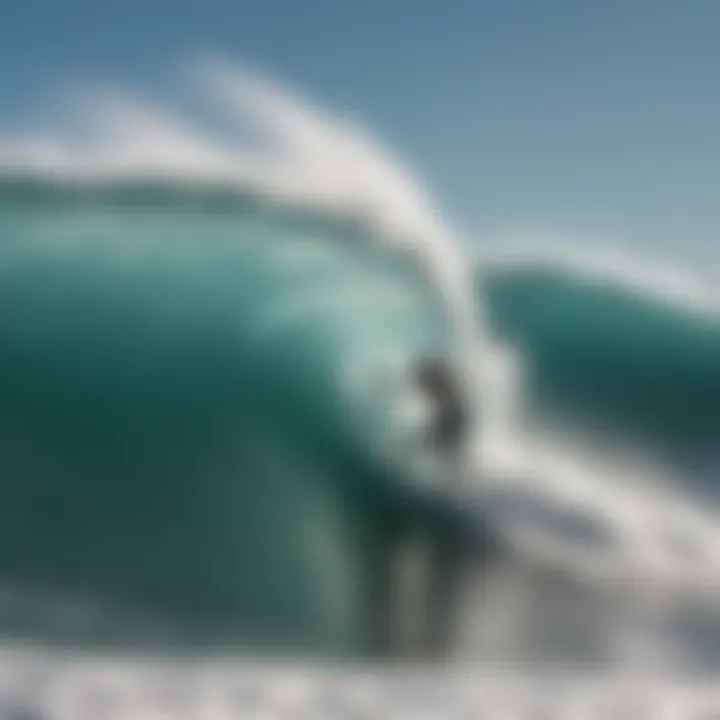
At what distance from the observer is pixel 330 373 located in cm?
116

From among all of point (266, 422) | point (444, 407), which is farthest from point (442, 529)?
point (266, 422)

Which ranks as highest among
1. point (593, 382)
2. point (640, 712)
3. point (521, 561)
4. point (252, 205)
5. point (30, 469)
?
point (252, 205)

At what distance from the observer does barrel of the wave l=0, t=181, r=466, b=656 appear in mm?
1122

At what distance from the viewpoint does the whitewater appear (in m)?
1.11

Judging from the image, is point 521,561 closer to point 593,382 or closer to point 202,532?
point 593,382

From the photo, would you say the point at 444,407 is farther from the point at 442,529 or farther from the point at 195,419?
the point at 195,419

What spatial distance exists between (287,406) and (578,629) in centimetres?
47

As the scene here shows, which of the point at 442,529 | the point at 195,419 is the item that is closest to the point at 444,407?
the point at 442,529

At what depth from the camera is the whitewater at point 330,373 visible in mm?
1109

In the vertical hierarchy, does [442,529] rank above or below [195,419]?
below

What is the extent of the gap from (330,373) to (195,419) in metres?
0.19

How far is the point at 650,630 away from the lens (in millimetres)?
1104

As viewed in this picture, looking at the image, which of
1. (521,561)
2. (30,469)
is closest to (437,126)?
(521,561)

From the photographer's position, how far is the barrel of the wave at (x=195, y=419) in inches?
44.2
